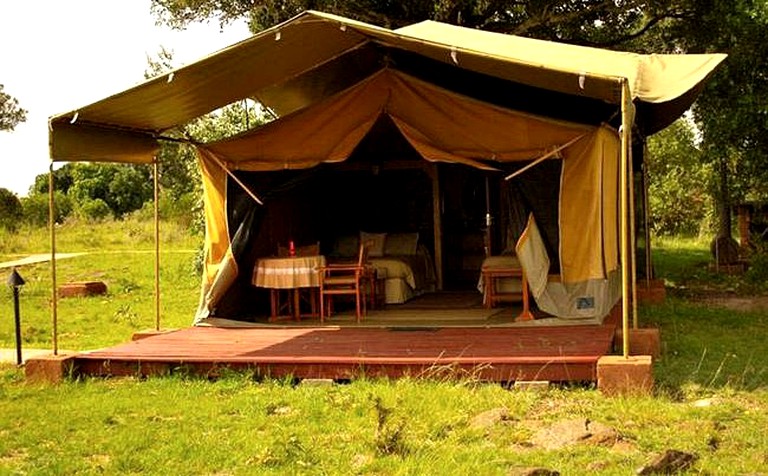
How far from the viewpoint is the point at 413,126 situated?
8.26m

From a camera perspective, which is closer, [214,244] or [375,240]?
[214,244]

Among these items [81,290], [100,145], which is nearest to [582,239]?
[100,145]

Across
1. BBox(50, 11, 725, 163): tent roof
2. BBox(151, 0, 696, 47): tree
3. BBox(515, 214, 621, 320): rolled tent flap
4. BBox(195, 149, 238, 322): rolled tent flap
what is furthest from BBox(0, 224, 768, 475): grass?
BBox(151, 0, 696, 47): tree

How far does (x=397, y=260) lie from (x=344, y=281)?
1.42 metres

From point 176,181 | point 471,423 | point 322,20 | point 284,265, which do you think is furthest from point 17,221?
point 471,423

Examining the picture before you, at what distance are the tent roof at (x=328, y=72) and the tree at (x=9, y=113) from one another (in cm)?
2334

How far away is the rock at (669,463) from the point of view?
3965 mm

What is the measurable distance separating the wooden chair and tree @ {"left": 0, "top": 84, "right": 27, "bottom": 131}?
2410 cm

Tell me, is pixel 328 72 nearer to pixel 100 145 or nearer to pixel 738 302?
pixel 100 145

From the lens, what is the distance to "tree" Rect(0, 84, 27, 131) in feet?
96.9

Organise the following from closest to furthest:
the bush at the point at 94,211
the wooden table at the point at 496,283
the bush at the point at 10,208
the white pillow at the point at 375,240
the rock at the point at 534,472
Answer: the rock at the point at 534,472, the wooden table at the point at 496,283, the white pillow at the point at 375,240, the bush at the point at 10,208, the bush at the point at 94,211

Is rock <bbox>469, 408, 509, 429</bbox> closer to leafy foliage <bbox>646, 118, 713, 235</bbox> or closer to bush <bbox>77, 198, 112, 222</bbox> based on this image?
leafy foliage <bbox>646, 118, 713, 235</bbox>

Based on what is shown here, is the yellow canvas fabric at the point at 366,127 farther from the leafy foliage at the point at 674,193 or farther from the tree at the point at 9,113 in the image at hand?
the tree at the point at 9,113

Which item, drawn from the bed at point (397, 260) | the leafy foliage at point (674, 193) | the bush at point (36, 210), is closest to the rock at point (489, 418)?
the bed at point (397, 260)
